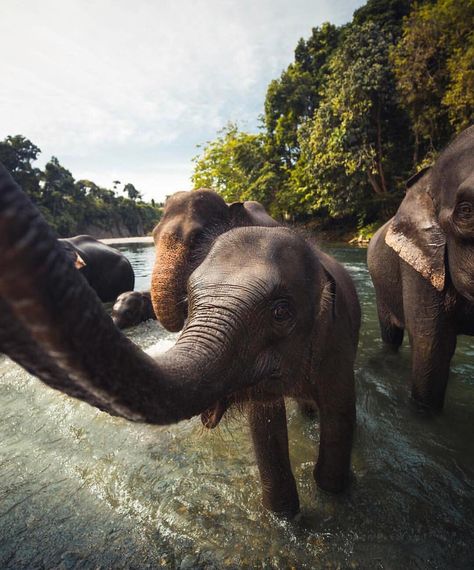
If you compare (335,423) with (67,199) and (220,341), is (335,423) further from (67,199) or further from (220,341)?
(67,199)

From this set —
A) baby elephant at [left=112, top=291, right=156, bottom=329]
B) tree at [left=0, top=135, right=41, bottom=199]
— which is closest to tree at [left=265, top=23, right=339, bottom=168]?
baby elephant at [left=112, top=291, right=156, bottom=329]

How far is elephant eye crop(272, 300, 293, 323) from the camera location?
1568 mm

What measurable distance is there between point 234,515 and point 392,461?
4.41 feet

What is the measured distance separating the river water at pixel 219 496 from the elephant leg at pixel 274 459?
0.11 metres

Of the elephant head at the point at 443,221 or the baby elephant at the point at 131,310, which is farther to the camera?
the baby elephant at the point at 131,310

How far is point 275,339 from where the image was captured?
159 cm

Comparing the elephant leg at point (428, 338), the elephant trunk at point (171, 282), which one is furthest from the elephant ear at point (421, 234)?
the elephant trunk at point (171, 282)

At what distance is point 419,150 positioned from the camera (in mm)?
18562

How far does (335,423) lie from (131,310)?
573cm

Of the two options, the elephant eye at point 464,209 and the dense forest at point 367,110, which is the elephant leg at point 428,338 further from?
the dense forest at point 367,110

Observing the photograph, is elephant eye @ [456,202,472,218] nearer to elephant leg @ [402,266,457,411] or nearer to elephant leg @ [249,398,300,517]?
elephant leg @ [402,266,457,411]

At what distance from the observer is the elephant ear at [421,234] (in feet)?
8.74

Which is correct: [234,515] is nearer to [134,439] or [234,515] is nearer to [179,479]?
[179,479]

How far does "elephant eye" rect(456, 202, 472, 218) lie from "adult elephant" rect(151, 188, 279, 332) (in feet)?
3.93
